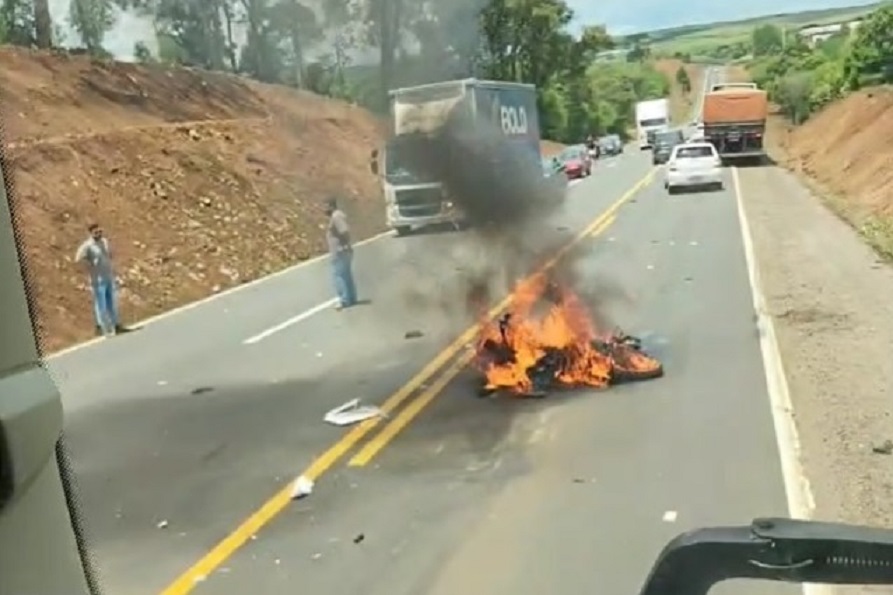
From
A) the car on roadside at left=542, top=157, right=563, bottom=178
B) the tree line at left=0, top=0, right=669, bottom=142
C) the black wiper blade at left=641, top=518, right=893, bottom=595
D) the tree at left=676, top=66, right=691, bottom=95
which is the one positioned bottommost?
the car on roadside at left=542, top=157, right=563, bottom=178

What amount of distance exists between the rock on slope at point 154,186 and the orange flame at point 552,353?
3841 mm

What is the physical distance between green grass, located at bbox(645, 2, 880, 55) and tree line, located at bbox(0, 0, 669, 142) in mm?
2917

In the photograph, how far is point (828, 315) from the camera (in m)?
14.6

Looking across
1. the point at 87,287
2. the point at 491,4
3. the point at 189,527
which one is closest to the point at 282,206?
the point at 87,287

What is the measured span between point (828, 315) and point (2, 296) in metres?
13.9

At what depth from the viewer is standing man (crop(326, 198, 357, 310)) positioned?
17672 millimetres

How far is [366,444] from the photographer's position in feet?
31.7

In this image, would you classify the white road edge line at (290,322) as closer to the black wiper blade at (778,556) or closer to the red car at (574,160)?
the red car at (574,160)

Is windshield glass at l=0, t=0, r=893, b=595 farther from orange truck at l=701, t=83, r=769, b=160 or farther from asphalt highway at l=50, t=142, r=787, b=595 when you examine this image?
orange truck at l=701, t=83, r=769, b=160

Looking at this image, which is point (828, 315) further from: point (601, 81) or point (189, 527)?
point (189, 527)

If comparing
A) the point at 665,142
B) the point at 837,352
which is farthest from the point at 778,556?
the point at 665,142

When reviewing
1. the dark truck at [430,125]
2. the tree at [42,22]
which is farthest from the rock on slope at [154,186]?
the tree at [42,22]

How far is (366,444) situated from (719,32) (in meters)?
4.64

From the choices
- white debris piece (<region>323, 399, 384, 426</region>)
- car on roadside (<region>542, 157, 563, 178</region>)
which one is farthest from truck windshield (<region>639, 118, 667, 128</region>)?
white debris piece (<region>323, 399, 384, 426</region>)
